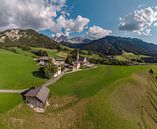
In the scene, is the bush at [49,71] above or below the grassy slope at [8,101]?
above

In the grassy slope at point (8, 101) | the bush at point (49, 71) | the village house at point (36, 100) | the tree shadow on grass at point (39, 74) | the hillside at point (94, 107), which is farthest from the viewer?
the tree shadow on grass at point (39, 74)

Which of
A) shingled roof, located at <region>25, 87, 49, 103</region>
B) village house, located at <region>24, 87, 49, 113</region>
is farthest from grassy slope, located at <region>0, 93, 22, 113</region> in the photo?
shingled roof, located at <region>25, 87, 49, 103</region>

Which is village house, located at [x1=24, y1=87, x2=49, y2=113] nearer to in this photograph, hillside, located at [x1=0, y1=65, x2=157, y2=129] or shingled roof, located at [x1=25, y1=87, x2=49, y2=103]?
shingled roof, located at [x1=25, y1=87, x2=49, y2=103]

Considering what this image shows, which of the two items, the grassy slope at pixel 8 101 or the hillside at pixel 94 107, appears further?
the grassy slope at pixel 8 101

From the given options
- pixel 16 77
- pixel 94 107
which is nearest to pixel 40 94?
pixel 94 107

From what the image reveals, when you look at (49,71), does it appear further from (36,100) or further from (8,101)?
(8,101)

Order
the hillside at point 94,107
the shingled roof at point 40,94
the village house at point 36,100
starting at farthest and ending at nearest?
the shingled roof at point 40,94
the village house at point 36,100
the hillside at point 94,107

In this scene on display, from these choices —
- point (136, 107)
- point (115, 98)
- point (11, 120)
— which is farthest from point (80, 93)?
point (11, 120)

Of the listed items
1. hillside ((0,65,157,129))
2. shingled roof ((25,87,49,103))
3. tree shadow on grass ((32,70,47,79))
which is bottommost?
hillside ((0,65,157,129))

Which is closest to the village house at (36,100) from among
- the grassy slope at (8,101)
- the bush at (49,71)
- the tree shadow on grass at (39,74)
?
the grassy slope at (8,101)

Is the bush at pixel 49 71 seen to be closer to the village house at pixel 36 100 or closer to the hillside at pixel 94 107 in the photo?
the hillside at pixel 94 107
